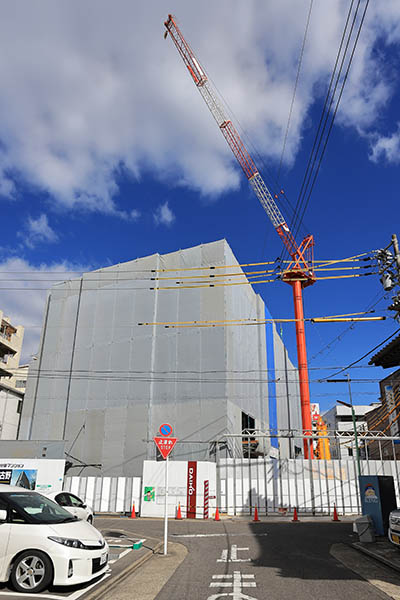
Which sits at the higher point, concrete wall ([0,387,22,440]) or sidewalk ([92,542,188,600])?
concrete wall ([0,387,22,440])

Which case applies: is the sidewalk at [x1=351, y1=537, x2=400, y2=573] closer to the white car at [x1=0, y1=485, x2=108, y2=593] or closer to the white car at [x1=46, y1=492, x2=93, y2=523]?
the white car at [x1=0, y1=485, x2=108, y2=593]

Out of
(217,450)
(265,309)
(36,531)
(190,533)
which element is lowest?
(190,533)

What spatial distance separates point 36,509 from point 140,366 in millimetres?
24468

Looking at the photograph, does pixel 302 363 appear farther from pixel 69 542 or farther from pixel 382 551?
pixel 69 542

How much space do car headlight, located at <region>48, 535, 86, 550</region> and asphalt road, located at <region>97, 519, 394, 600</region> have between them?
1.36 m

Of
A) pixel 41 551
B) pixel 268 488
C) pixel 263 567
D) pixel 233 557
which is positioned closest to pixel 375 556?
pixel 263 567

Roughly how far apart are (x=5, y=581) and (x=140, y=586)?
6.66ft

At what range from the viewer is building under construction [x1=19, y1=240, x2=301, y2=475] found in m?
29.5

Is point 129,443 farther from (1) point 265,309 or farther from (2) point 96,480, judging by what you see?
(1) point 265,309

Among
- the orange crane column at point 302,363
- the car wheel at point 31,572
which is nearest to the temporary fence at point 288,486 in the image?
the orange crane column at point 302,363

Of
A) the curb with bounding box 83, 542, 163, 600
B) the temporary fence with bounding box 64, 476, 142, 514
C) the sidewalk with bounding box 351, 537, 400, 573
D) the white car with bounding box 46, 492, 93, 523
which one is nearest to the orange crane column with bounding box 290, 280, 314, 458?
A: the temporary fence with bounding box 64, 476, 142, 514

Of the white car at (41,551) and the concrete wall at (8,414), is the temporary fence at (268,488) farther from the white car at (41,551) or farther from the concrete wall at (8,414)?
the concrete wall at (8,414)

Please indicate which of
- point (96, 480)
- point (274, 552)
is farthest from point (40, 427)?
point (274, 552)

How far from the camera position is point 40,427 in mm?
34656
